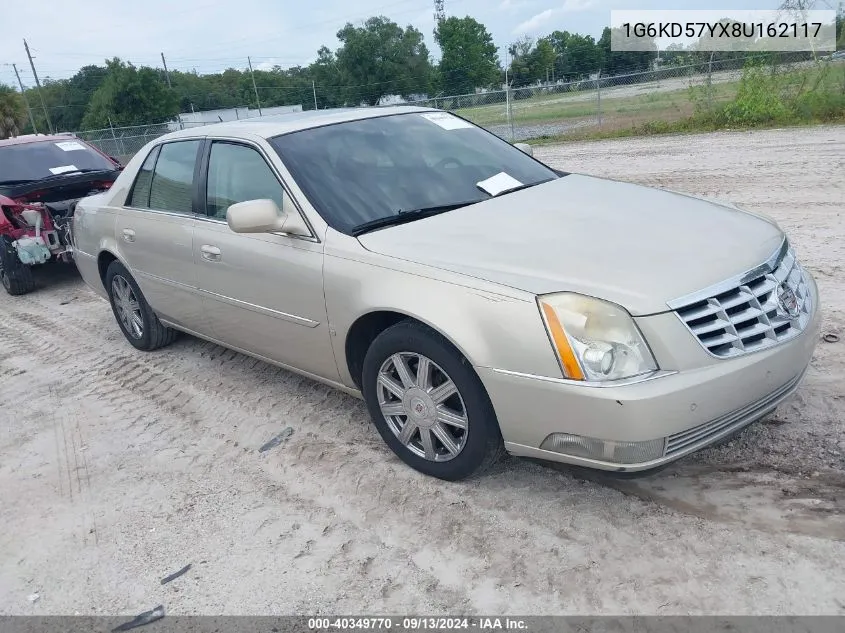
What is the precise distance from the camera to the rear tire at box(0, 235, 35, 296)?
24.9 ft

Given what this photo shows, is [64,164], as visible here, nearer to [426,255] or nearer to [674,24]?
[426,255]

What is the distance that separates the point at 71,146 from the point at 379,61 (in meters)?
60.5

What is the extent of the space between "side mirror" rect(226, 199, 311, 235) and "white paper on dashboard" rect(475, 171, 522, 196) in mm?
1034

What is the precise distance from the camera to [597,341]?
2598 millimetres

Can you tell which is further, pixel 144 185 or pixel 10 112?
pixel 10 112

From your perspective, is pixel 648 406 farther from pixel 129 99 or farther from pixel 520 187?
pixel 129 99

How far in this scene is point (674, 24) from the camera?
20484mm

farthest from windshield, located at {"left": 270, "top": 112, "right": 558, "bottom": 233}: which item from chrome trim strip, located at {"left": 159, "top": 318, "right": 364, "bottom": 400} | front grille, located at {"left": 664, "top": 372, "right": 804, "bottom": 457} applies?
front grille, located at {"left": 664, "top": 372, "right": 804, "bottom": 457}

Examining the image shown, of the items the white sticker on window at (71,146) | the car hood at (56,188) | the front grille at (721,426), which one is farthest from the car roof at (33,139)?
the front grille at (721,426)

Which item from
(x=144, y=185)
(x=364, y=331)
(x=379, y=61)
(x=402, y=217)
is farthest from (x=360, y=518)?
(x=379, y=61)

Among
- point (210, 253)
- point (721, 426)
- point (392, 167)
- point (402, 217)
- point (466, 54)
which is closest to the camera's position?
point (721, 426)

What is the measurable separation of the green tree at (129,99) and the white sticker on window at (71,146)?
4698 centimetres

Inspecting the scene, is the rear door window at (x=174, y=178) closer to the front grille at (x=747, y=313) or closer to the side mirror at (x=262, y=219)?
the side mirror at (x=262, y=219)

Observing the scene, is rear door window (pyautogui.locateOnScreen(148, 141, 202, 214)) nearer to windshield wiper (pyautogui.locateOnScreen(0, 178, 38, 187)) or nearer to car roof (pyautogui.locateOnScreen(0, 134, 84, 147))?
windshield wiper (pyautogui.locateOnScreen(0, 178, 38, 187))
